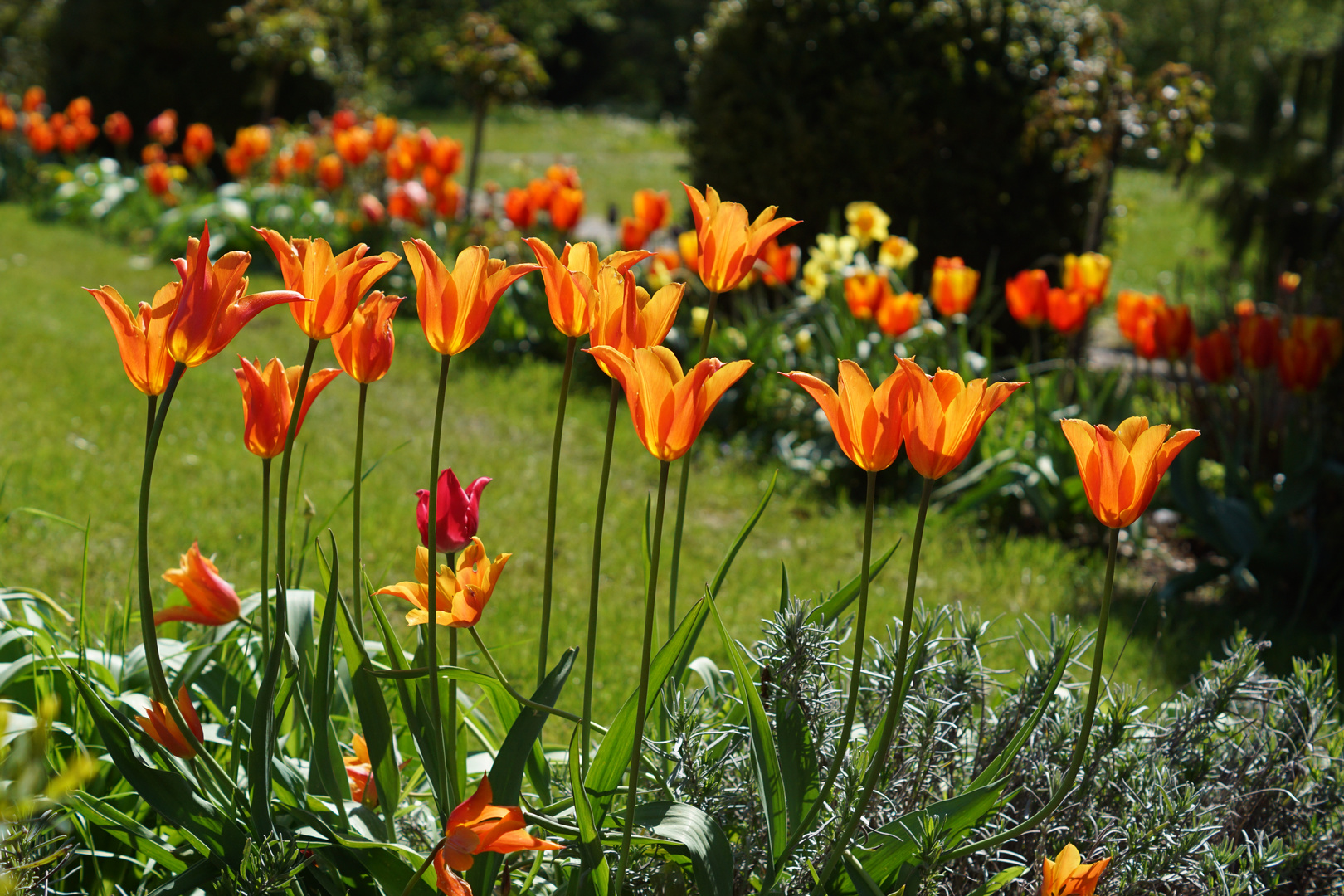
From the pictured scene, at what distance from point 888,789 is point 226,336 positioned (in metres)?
1.15

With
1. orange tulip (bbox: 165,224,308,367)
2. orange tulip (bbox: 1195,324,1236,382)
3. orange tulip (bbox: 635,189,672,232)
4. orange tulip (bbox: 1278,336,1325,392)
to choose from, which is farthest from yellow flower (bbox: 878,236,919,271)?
orange tulip (bbox: 165,224,308,367)

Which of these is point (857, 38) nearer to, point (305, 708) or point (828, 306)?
point (828, 306)

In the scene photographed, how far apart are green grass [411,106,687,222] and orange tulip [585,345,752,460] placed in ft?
31.9

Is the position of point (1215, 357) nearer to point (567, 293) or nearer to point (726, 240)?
point (726, 240)

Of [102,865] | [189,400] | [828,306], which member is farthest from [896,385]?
[189,400]

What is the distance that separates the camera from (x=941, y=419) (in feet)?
3.80

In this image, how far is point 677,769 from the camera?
162 centimetres

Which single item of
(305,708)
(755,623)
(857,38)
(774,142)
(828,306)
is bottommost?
(755,623)

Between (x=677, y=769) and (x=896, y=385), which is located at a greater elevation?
(x=896, y=385)

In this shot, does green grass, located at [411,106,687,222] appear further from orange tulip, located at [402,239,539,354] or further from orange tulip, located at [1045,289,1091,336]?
orange tulip, located at [402,239,539,354]

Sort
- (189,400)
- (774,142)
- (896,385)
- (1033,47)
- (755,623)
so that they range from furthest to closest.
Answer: (774,142) < (1033,47) < (189,400) < (755,623) < (896,385)

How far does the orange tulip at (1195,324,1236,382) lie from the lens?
352cm

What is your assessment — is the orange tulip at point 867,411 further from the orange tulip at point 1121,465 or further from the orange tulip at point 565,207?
the orange tulip at point 565,207

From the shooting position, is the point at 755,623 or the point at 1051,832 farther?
the point at 755,623
